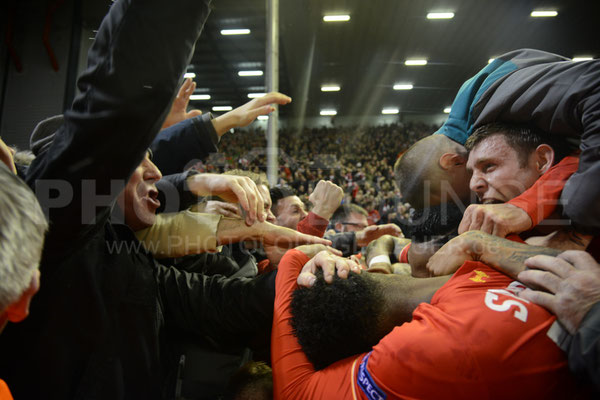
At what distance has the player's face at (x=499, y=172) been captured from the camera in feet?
4.95

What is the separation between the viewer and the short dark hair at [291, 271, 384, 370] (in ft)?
4.33

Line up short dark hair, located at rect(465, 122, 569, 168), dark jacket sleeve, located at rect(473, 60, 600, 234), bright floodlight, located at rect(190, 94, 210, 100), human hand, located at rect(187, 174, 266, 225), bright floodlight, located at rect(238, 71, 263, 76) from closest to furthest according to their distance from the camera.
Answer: dark jacket sleeve, located at rect(473, 60, 600, 234), short dark hair, located at rect(465, 122, 569, 168), human hand, located at rect(187, 174, 266, 225), bright floodlight, located at rect(238, 71, 263, 76), bright floodlight, located at rect(190, 94, 210, 100)

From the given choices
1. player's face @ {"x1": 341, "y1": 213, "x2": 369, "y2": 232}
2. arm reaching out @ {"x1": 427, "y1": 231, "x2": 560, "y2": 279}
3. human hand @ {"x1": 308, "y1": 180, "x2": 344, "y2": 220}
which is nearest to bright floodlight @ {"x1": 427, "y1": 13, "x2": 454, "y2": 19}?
player's face @ {"x1": 341, "y1": 213, "x2": 369, "y2": 232}

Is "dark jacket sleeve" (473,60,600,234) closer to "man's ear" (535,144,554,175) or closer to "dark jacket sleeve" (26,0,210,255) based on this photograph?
"man's ear" (535,144,554,175)

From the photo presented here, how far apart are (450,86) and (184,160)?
13976mm

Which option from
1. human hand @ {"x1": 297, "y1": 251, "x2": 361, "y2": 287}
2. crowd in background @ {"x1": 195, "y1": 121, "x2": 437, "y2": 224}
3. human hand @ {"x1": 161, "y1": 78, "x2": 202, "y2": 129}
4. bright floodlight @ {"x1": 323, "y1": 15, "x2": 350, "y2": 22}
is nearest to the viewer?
human hand @ {"x1": 297, "y1": 251, "x2": 361, "y2": 287}

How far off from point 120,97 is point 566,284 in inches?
52.7

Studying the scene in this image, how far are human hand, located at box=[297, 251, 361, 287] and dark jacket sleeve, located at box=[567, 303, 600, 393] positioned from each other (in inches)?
28.0

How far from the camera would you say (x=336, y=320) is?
1.32 metres

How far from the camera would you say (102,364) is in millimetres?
1192

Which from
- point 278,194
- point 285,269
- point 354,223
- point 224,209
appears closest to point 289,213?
point 278,194

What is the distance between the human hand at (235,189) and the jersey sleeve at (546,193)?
1078mm

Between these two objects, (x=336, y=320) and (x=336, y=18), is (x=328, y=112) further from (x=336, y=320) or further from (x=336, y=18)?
(x=336, y=320)

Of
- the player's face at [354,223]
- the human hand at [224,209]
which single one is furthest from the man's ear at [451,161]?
the player's face at [354,223]
